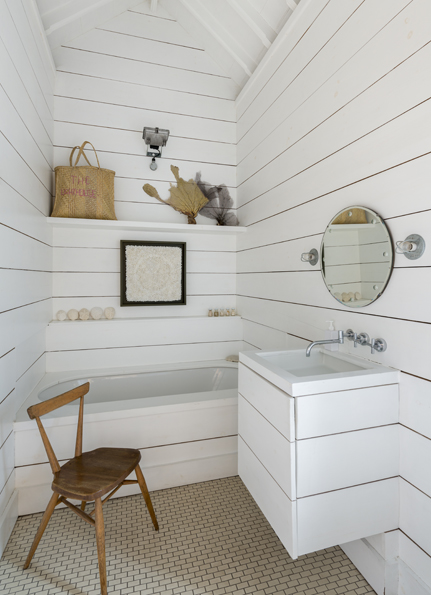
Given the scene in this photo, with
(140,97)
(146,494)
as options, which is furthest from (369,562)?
(140,97)

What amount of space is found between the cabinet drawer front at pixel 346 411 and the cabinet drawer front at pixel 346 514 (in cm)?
21

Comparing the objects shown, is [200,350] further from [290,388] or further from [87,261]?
[290,388]

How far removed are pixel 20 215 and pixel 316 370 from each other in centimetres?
164

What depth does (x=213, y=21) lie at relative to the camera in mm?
2414

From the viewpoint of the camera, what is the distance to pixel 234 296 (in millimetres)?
2969

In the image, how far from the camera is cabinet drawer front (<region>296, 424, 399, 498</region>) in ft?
3.56

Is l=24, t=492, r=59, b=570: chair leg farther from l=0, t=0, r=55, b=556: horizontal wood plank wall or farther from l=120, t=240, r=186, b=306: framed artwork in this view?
l=120, t=240, r=186, b=306: framed artwork

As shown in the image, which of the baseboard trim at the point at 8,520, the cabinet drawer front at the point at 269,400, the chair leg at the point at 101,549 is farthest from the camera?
the baseboard trim at the point at 8,520

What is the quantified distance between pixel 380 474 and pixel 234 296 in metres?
1.94

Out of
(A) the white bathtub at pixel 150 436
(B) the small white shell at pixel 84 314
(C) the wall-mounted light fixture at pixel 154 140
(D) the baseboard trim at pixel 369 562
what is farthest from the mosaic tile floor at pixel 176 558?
(C) the wall-mounted light fixture at pixel 154 140

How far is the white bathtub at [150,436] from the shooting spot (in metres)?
1.67

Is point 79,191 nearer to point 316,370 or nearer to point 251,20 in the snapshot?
point 251,20

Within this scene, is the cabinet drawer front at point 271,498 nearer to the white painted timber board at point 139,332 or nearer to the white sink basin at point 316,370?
the white sink basin at point 316,370

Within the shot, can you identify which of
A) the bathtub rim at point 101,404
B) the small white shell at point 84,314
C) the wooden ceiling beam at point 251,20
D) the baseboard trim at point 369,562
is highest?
the wooden ceiling beam at point 251,20
